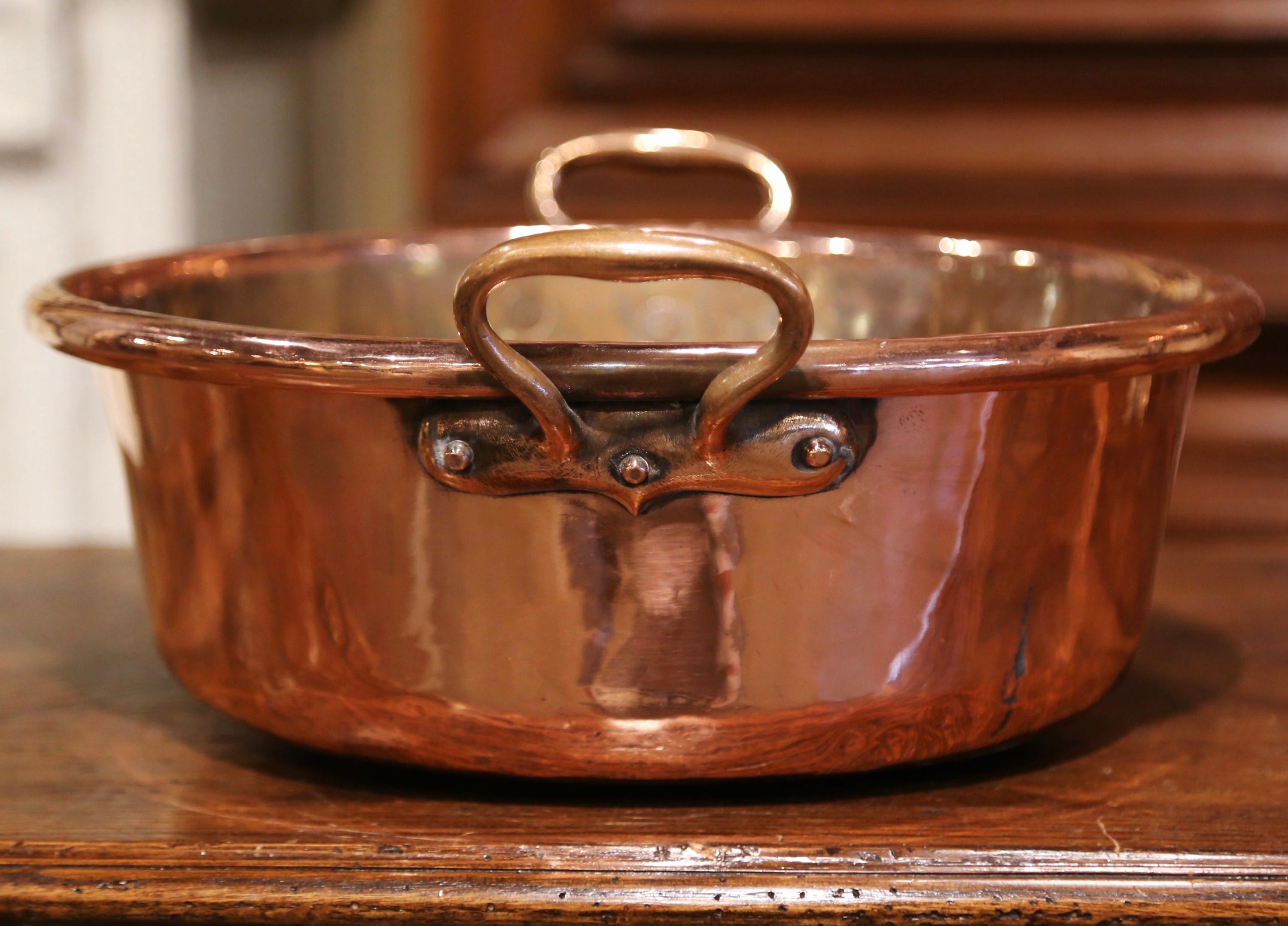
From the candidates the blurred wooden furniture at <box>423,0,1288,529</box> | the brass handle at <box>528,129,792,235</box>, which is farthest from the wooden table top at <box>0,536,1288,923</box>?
the blurred wooden furniture at <box>423,0,1288,529</box>

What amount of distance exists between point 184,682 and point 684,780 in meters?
0.14

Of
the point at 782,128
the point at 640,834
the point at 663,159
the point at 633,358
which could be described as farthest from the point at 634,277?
the point at 782,128

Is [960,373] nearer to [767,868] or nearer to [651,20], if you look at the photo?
[767,868]

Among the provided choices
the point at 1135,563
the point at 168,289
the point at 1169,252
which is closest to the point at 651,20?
the point at 1169,252

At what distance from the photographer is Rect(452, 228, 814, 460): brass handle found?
0.28 metres

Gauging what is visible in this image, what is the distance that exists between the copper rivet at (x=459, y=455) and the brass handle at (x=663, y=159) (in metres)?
0.27

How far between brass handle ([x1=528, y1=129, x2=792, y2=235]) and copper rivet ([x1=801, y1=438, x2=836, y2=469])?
0.28 metres

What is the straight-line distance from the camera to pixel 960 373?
30cm

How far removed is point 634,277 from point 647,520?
0.19 ft

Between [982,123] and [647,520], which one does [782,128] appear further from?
[647,520]

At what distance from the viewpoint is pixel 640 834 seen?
33cm

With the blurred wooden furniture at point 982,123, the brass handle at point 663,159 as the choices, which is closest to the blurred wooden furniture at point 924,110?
the blurred wooden furniture at point 982,123

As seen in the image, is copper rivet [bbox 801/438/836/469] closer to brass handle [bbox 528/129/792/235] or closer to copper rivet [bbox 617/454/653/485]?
copper rivet [bbox 617/454/653/485]

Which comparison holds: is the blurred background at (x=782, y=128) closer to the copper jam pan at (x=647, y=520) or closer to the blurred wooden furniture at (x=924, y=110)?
the blurred wooden furniture at (x=924, y=110)
